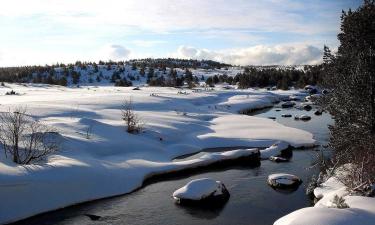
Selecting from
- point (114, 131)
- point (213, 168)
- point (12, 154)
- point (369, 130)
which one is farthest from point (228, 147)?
point (12, 154)

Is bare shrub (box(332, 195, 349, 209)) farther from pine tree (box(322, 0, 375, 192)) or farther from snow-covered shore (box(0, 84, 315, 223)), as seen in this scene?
snow-covered shore (box(0, 84, 315, 223))

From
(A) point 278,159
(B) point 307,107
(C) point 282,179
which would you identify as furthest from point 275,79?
(C) point 282,179

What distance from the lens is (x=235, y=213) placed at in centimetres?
2398

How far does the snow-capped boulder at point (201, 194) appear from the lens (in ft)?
84.4

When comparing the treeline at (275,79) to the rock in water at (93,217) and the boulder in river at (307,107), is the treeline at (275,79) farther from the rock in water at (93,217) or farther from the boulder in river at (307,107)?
the rock in water at (93,217)

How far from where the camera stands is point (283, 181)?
1123 inches

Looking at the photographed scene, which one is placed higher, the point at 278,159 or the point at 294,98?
the point at 294,98

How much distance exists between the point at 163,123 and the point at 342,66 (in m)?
19.4

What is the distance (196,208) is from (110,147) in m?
11.8

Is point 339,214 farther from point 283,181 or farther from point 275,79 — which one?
point 275,79

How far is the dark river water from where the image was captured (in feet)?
75.9

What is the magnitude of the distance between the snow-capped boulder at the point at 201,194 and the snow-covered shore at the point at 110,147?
158 inches

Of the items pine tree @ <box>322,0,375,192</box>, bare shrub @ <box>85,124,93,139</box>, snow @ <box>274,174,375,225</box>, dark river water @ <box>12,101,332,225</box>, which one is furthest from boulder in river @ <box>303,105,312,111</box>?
snow @ <box>274,174,375,225</box>

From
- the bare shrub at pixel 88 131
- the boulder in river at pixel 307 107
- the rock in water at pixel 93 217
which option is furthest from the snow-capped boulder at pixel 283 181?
the boulder in river at pixel 307 107
